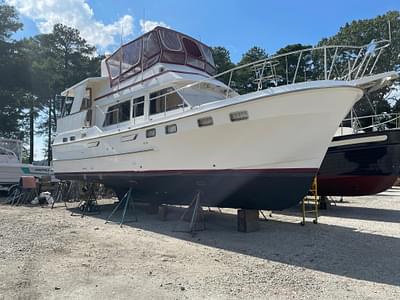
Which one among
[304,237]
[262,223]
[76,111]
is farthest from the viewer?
[76,111]

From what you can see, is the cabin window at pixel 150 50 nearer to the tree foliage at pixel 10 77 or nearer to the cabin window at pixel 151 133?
the cabin window at pixel 151 133

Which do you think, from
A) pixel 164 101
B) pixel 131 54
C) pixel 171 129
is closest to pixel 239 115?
pixel 171 129

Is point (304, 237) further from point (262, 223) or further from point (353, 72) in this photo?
point (353, 72)

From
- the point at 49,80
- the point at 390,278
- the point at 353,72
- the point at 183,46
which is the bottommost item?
the point at 390,278

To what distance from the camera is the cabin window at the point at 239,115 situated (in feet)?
22.0

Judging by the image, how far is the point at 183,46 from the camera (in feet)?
33.1

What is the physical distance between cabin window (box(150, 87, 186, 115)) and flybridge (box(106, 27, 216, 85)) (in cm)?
113

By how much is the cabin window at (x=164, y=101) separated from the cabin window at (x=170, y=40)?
160cm

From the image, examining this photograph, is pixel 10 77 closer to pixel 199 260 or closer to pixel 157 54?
pixel 157 54

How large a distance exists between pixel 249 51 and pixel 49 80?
17560 mm

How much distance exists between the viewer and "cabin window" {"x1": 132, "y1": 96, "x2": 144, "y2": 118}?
30.5 feet

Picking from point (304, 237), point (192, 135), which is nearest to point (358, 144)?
point (304, 237)

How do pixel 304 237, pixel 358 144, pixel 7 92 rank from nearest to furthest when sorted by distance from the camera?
pixel 304 237 → pixel 358 144 → pixel 7 92

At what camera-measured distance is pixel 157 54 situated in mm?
9570
